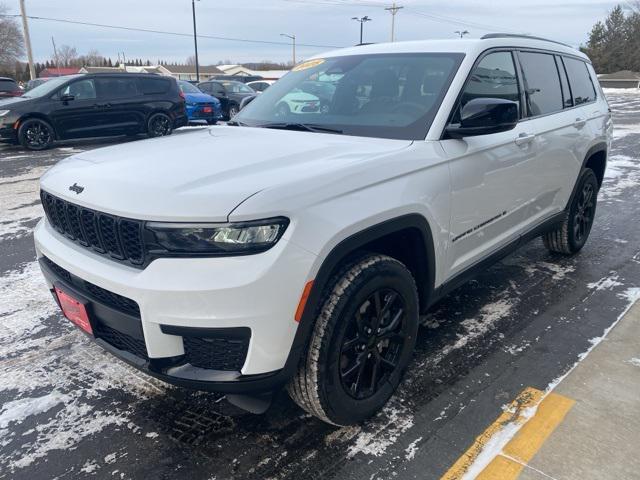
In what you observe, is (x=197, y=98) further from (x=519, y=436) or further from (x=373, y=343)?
(x=519, y=436)

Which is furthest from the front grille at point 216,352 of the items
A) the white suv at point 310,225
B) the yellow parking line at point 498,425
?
the yellow parking line at point 498,425

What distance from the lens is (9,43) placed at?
60.2m

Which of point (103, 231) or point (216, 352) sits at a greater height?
point (103, 231)

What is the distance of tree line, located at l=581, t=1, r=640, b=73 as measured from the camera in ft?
224

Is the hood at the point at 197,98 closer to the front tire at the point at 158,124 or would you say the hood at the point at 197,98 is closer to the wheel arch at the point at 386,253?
the front tire at the point at 158,124

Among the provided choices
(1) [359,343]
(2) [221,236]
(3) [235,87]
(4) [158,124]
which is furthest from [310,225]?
(3) [235,87]

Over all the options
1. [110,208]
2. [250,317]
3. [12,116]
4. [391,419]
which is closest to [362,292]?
[250,317]

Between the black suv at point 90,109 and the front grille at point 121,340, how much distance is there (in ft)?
35.9

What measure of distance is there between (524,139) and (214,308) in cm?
255

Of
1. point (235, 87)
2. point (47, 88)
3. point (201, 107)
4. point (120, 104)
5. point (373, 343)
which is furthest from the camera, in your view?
point (235, 87)

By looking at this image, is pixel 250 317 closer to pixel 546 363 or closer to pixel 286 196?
pixel 286 196

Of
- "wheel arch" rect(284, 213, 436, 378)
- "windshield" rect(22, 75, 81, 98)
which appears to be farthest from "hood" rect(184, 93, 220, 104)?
"wheel arch" rect(284, 213, 436, 378)

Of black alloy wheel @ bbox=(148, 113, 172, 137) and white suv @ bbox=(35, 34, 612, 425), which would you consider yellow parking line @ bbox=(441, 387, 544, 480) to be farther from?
black alloy wheel @ bbox=(148, 113, 172, 137)

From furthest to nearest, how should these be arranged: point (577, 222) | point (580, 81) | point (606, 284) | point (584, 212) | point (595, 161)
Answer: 1. point (595, 161)
2. point (584, 212)
3. point (577, 222)
4. point (580, 81)
5. point (606, 284)
